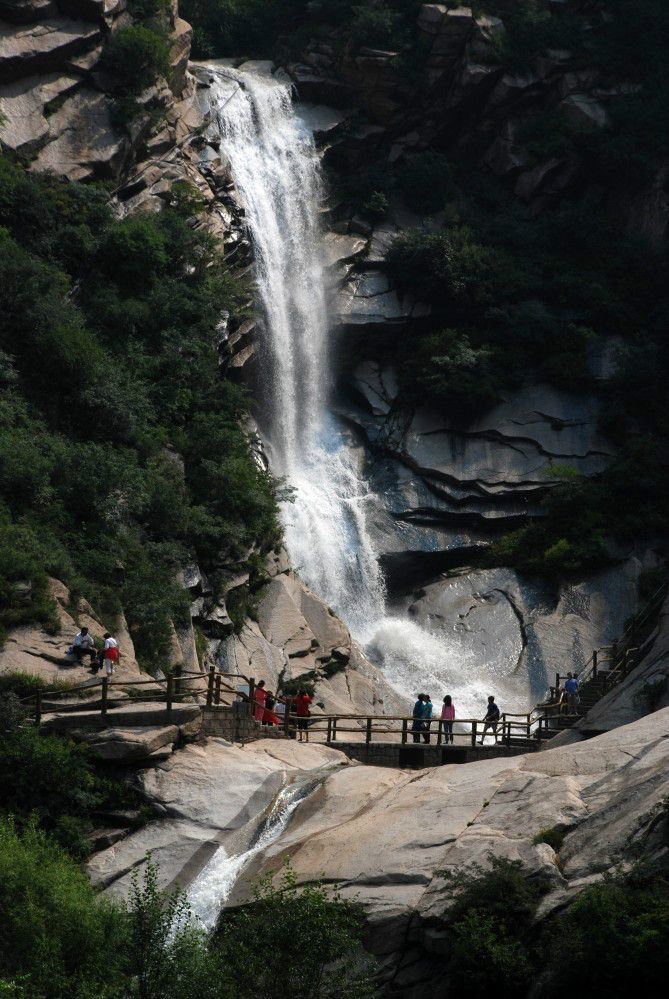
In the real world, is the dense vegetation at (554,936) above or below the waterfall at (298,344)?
below

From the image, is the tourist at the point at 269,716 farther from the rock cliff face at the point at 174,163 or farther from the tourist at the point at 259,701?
the rock cliff face at the point at 174,163

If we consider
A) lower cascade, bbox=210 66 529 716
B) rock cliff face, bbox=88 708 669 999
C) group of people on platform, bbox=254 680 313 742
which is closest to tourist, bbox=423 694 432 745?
group of people on platform, bbox=254 680 313 742

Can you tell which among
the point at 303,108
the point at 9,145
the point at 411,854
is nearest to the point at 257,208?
the point at 303,108

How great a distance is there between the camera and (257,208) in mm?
50344

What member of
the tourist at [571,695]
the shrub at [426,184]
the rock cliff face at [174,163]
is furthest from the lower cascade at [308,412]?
the tourist at [571,695]

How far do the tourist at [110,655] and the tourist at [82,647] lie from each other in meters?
0.30

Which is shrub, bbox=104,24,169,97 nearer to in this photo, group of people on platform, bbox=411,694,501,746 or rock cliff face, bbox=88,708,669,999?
group of people on platform, bbox=411,694,501,746

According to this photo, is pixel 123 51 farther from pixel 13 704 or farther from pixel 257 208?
pixel 13 704

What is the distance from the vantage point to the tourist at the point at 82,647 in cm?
2933

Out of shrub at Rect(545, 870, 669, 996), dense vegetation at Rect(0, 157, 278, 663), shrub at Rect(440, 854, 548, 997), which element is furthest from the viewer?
dense vegetation at Rect(0, 157, 278, 663)

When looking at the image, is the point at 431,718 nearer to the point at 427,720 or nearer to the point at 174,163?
the point at 427,720

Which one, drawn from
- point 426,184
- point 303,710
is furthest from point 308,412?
point 303,710

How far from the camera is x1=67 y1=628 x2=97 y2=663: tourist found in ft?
96.2

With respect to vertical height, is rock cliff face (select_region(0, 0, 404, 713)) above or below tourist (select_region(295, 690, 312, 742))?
above
